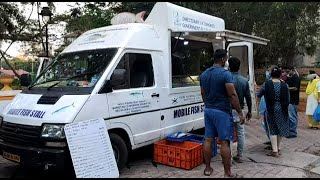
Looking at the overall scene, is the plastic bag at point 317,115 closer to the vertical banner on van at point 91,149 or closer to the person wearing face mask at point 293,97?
the person wearing face mask at point 293,97

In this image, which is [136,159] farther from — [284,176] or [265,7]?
[265,7]

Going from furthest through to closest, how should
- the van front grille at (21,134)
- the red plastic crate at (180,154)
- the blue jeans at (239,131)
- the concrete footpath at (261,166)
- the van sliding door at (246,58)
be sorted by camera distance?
the van sliding door at (246,58), the blue jeans at (239,131), the red plastic crate at (180,154), the concrete footpath at (261,166), the van front grille at (21,134)

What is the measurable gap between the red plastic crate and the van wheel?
2.35ft

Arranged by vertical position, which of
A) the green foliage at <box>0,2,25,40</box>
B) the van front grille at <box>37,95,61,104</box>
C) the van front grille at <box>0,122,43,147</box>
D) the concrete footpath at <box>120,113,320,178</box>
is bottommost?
the concrete footpath at <box>120,113,320,178</box>

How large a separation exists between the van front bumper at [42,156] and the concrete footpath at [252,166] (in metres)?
0.77

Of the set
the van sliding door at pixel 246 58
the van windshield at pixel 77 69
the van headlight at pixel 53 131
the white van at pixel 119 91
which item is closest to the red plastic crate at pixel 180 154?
the white van at pixel 119 91

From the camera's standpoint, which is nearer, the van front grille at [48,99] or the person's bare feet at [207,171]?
the van front grille at [48,99]

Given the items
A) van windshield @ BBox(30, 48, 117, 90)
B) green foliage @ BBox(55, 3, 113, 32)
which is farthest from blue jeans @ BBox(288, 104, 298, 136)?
green foliage @ BBox(55, 3, 113, 32)

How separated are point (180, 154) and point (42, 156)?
213cm

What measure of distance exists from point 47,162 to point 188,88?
10.4 ft

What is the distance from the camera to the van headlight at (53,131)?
4625mm

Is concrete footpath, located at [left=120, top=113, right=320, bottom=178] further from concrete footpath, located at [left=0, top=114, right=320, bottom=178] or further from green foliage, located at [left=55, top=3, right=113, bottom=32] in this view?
green foliage, located at [left=55, top=3, right=113, bottom=32]

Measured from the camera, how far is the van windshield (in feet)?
17.4

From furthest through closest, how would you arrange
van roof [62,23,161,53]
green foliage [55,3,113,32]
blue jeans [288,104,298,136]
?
1. green foliage [55,3,113,32]
2. blue jeans [288,104,298,136]
3. van roof [62,23,161,53]
